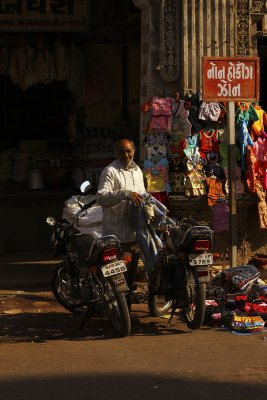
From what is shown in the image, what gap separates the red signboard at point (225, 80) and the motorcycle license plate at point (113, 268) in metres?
2.43

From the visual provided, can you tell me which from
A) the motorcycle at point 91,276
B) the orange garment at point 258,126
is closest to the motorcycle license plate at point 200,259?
the motorcycle at point 91,276

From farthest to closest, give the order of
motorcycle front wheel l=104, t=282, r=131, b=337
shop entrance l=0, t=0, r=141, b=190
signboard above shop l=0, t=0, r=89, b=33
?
1. shop entrance l=0, t=0, r=141, b=190
2. signboard above shop l=0, t=0, r=89, b=33
3. motorcycle front wheel l=104, t=282, r=131, b=337

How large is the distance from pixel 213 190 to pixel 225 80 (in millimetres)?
1761

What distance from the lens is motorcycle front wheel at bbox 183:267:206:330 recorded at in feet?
23.3

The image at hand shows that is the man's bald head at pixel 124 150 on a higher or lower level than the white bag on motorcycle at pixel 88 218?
higher

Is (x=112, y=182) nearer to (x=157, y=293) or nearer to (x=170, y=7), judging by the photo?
(x=157, y=293)

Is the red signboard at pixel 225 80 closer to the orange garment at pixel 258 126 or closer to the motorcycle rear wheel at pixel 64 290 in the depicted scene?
the orange garment at pixel 258 126

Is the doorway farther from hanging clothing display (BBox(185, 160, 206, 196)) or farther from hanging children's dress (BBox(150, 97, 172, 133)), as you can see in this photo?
hanging clothing display (BBox(185, 160, 206, 196))

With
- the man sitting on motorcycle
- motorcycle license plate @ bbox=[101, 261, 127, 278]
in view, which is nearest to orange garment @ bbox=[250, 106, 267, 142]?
the man sitting on motorcycle

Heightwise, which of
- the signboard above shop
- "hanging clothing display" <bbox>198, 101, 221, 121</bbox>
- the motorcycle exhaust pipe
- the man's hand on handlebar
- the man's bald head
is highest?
the signboard above shop

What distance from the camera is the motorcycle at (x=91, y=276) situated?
277 inches

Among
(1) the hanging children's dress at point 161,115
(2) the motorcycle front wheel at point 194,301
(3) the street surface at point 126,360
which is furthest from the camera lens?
(1) the hanging children's dress at point 161,115

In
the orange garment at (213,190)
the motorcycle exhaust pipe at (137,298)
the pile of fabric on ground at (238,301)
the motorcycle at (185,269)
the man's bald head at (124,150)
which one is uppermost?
the man's bald head at (124,150)

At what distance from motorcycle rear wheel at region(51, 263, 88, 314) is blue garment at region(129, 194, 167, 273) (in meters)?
1.03
